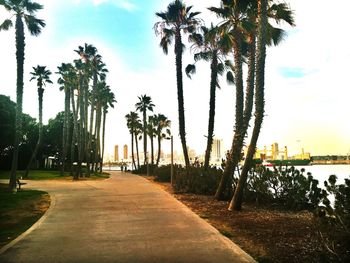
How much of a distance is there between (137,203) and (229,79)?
13119 millimetres

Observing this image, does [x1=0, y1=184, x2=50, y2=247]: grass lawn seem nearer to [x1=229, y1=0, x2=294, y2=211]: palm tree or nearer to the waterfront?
[x1=229, y1=0, x2=294, y2=211]: palm tree

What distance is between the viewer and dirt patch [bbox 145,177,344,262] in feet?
24.8

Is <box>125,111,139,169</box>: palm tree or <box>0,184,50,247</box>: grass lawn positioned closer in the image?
<box>0,184,50,247</box>: grass lawn

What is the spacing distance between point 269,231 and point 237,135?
7108 millimetres

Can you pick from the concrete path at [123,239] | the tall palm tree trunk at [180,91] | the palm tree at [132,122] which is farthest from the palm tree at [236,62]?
the palm tree at [132,122]

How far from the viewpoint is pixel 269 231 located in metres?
10.1

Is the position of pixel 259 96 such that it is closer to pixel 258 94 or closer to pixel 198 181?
pixel 258 94

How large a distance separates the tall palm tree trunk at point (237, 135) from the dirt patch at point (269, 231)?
5.92 ft

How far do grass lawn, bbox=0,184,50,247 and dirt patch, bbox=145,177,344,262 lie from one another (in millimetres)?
5688

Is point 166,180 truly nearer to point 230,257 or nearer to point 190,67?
point 190,67

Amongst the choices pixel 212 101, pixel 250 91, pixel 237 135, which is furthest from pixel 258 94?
pixel 212 101

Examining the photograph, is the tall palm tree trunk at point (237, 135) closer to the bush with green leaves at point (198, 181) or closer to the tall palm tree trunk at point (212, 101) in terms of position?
the bush with green leaves at point (198, 181)

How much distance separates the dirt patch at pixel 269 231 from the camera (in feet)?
24.8

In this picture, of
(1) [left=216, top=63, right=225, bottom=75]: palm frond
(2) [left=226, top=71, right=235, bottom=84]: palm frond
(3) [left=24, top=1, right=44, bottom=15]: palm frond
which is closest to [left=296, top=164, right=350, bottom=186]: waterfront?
(2) [left=226, top=71, right=235, bottom=84]: palm frond
